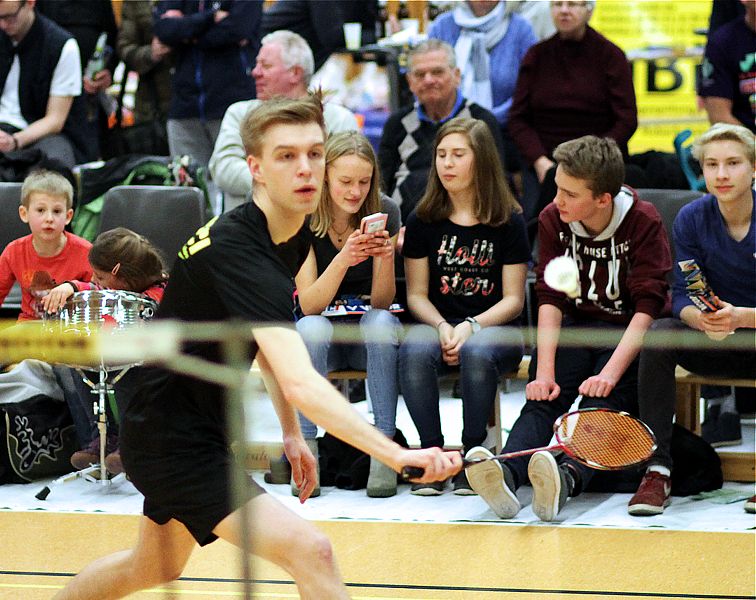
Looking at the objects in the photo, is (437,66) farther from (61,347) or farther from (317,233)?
(61,347)

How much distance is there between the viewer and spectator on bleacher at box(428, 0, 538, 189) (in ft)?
23.3

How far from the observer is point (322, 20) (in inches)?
315

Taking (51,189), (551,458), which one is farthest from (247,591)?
(51,189)

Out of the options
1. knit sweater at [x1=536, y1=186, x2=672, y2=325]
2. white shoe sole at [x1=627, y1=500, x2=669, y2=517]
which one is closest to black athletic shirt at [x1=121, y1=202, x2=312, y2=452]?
white shoe sole at [x1=627, y1=500, x2=669, y2=517]

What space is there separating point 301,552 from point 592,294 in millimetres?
2768

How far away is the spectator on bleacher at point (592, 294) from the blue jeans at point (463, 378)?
6.0 inches

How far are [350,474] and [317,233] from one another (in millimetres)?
1061

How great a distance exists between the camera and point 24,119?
7383 mm

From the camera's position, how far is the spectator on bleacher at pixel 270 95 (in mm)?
6562

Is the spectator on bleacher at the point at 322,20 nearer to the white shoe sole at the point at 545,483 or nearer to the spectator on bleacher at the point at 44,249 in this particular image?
the spectator on bleacher at the point at 44,249

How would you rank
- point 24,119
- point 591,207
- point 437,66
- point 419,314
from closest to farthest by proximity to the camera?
1. point 591,207
2. point 419,314
3. point 437,66
4. point 24,119

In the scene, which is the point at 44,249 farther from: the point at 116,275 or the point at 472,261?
the point at 472,261

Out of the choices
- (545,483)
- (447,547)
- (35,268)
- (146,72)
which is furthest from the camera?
(146,72)

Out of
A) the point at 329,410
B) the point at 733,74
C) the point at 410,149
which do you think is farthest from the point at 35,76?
the point at 329,410
